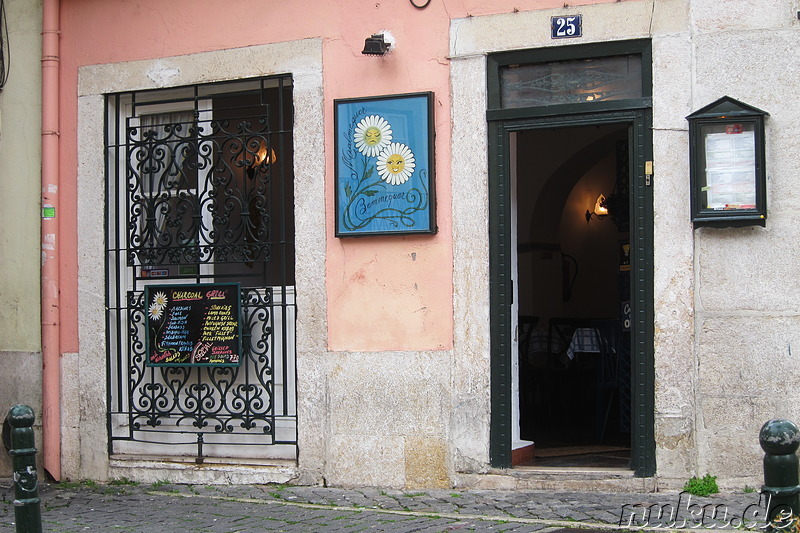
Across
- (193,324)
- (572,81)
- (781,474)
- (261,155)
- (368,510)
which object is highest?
(572,81)

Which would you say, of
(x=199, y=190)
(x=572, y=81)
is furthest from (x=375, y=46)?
(x=199, y=190)

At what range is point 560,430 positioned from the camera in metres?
9.78

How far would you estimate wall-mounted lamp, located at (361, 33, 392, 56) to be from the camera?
7.55 meters

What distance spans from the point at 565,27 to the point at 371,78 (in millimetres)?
1499

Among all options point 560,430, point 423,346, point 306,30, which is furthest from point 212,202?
point 560,430

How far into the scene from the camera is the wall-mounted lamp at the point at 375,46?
7.55m

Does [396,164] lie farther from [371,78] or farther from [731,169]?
[731,169]

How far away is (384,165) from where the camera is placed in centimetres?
766

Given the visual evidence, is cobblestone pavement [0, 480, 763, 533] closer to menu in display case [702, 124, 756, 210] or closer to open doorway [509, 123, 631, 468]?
open doorway [509, 123, 631, 468]

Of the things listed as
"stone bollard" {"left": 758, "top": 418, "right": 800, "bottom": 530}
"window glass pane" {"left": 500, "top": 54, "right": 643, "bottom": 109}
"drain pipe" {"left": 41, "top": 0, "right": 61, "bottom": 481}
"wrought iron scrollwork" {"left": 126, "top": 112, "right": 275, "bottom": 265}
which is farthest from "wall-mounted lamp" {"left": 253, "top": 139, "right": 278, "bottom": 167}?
"stone bollard" {"left": 758, "top": 418, "right": 800, "bottom": 530}

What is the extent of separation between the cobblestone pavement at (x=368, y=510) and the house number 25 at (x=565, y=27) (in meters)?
3.21

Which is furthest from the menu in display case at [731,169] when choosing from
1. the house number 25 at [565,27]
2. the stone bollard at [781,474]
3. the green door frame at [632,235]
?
the stone bollard at [781,474]

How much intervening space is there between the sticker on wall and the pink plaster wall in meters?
0.09

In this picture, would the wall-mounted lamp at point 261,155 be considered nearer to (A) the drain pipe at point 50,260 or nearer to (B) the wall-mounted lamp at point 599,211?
(A) the drain pipe at point 50,260
